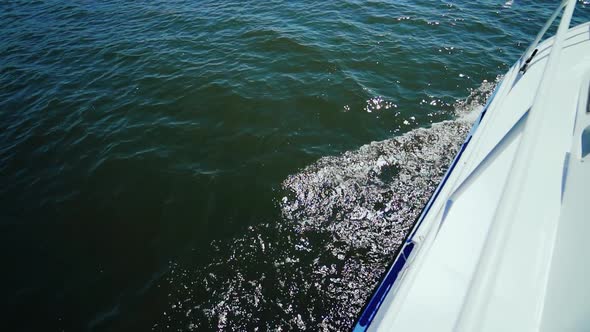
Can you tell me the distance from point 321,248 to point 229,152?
10.1 feet

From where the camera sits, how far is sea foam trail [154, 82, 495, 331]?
13.9 feet

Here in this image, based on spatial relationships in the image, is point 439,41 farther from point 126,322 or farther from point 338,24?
point 126,322

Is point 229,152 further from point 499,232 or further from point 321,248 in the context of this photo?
point 499,232

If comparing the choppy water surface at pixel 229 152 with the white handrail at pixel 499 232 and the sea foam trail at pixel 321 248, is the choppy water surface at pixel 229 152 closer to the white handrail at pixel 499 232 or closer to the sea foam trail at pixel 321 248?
the sea foam trail at pixel 321 248

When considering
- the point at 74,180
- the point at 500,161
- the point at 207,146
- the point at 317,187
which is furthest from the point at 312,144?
the point at 74,180

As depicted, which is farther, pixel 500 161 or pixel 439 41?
pixel 439 41

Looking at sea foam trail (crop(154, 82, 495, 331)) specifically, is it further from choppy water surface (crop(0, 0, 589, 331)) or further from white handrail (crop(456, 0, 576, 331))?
white handrail (crop(456, 0, 576, 331))

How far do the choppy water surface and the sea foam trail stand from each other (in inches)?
1.0

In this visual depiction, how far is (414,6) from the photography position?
10906 millimetres

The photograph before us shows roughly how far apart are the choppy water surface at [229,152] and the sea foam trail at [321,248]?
3cm

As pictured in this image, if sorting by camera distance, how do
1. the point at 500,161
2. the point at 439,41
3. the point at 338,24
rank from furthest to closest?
1. the point at 338,24
2. the point at 439,41
3. the point at 500,161

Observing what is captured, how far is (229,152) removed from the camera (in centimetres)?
657

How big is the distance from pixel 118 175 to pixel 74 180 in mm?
924

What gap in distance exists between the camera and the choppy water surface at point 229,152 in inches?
179
